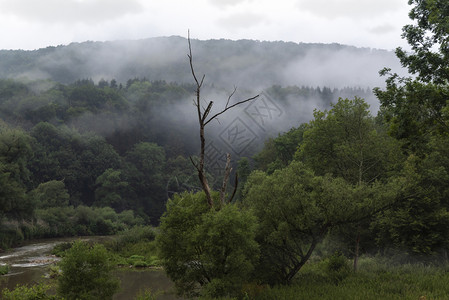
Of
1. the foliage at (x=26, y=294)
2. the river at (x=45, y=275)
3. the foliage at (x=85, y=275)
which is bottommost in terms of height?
the river at (x=45, y=275)

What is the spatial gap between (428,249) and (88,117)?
114 meters

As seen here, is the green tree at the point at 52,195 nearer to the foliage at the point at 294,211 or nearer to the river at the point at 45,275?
the river at the point at 45,275

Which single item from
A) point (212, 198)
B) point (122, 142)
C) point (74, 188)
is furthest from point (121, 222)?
point (122, 142)

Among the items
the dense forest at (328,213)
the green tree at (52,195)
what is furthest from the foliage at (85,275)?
the green tree at (52,195)

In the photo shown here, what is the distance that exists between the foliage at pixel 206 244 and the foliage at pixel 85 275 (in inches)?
104

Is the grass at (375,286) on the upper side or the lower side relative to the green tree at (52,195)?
upper

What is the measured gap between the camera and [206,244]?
45.6 ft

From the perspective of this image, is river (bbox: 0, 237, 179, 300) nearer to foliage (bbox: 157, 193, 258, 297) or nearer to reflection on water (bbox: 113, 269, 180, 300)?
reflection on water (bbox: 113, 269, 180, 300)

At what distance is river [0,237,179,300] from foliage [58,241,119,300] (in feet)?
8.80

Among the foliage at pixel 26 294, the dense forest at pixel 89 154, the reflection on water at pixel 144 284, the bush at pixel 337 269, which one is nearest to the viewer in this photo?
the foliage at pixel 26 294

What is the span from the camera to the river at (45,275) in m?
21.8

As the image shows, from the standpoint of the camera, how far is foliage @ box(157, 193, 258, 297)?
13883 millimetres

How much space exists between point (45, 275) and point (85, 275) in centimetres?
1576

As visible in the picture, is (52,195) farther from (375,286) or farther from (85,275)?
(375,286)
